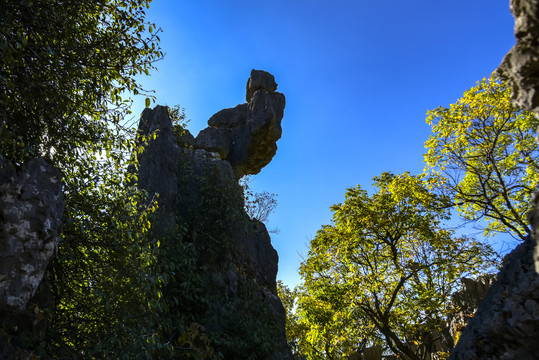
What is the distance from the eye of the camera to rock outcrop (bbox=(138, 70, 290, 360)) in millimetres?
11891

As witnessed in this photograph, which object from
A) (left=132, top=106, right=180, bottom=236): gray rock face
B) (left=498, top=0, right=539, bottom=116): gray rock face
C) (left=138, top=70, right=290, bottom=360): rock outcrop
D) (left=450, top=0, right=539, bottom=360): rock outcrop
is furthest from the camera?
(left=132, top=106, right=180, bottom=236): gray rock face

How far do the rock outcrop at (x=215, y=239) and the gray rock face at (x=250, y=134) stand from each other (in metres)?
0.19

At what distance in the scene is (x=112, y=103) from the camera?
7211 mm

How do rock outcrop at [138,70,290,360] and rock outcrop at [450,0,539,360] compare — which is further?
rock outcrop at [138,70,290,360]

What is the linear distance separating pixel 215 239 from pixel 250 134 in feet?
Result: 26.9

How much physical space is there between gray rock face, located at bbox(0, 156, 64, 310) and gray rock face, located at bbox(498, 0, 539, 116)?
593cm

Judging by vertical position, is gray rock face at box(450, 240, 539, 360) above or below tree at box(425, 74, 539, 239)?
below

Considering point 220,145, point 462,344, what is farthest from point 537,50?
point 220,145

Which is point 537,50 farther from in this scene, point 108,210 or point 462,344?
point 462,344

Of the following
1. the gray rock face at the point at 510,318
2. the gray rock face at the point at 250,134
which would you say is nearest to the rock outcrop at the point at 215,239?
the gray rock face at the point at 250,134

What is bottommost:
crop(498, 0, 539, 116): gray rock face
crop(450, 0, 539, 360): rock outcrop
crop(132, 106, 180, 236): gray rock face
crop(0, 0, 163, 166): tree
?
crop(450, 0, 539, 360): rock outcrop

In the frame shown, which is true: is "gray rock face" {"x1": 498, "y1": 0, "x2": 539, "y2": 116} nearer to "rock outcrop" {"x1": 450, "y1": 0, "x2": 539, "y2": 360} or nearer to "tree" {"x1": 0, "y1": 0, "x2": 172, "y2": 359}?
"rock outcrop" {"x1": 450, "y1": 0, "x2": 539, "y2": 360}

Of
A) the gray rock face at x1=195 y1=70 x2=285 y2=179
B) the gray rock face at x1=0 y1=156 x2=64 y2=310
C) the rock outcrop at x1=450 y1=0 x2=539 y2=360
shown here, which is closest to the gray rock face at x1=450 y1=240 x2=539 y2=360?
the rock outcrop at x1=450 y1=0 x2=539 y2=360

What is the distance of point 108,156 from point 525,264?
8784 millimetres
